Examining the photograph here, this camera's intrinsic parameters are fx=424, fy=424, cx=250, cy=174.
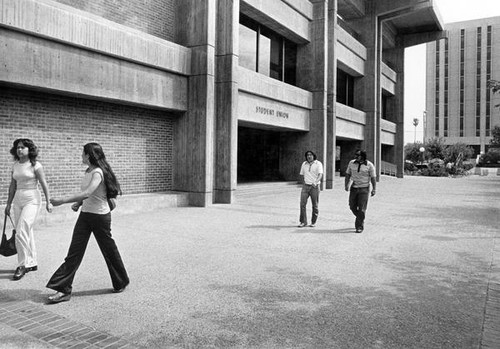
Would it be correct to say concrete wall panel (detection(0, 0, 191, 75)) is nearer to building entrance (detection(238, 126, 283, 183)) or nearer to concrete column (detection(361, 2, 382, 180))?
building entrance (detection(238, 126, 283, 183))

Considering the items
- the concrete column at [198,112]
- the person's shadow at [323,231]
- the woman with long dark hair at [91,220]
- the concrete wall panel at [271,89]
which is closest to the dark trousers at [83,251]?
the woman with long dark hair at [91,220]

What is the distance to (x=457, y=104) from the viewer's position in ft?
329

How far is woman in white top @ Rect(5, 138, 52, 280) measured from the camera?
5340 millimetres

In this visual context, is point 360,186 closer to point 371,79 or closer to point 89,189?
point 89,189

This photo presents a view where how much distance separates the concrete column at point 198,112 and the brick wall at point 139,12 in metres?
0.41

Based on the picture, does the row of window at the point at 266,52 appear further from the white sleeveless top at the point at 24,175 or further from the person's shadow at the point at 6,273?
the person's shadow at the point at 6,273

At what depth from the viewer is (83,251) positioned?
4.59 meters

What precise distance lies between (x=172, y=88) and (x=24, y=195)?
7839 mm

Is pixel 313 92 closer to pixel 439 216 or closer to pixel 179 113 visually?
pixel 179 113

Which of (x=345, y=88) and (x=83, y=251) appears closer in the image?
(x=83, y=251)

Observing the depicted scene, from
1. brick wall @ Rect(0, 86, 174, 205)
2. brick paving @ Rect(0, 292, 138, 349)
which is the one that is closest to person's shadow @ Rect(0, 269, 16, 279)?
brick paving @ Rect(0, 292, 138, 349)

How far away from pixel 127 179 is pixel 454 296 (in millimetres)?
9335

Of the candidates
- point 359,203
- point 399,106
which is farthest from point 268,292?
point 399,106

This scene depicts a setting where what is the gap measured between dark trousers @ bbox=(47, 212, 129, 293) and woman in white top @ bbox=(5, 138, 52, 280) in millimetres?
1074
